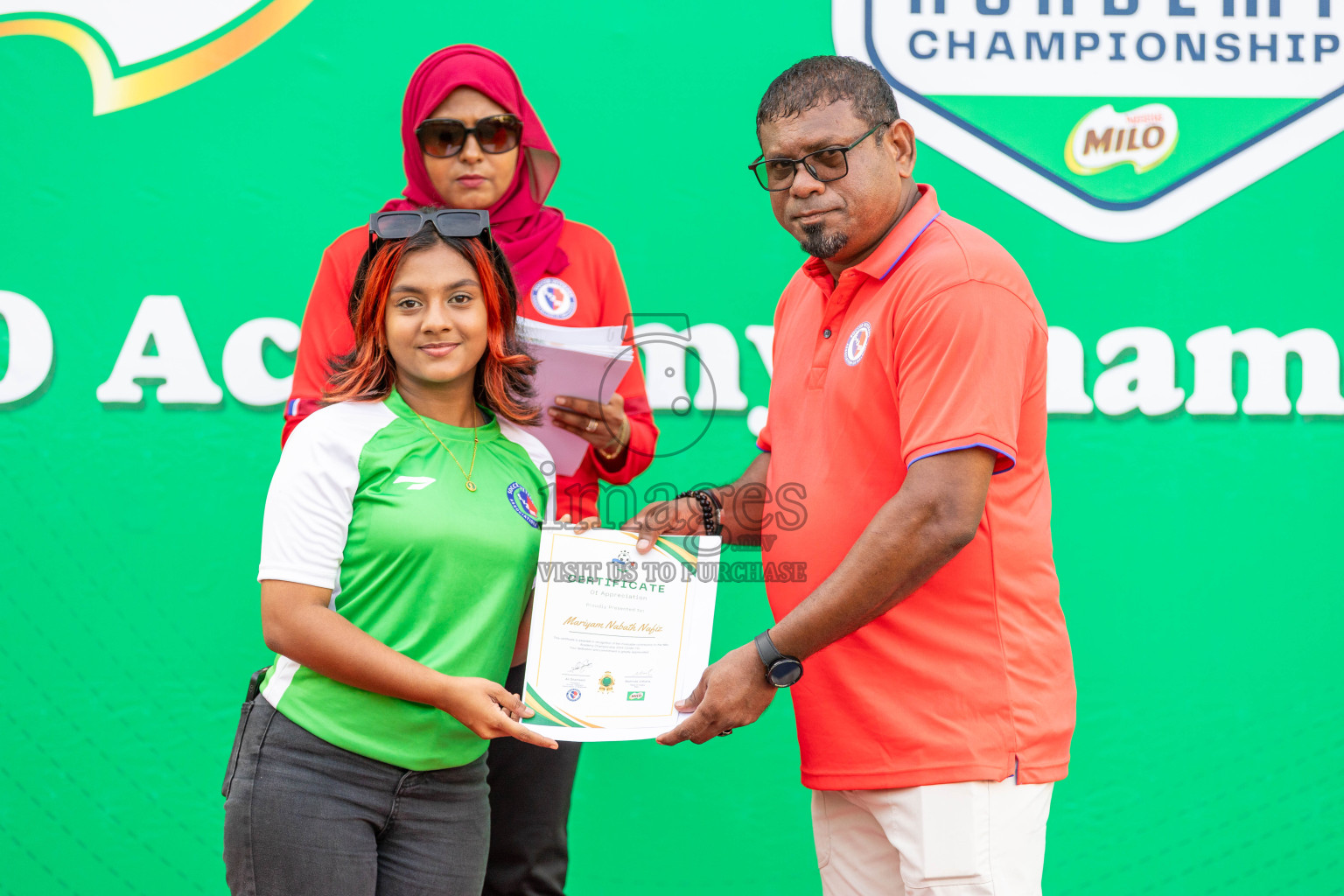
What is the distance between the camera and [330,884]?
1.68 m

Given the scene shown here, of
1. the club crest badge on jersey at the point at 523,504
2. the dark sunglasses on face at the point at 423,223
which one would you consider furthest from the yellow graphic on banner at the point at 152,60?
the club crest badge on jersey at the point at 523,504

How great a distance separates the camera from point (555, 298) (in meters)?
2.41

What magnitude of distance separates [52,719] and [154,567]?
0.54 metres

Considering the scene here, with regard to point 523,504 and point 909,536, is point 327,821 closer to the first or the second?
point 523,504

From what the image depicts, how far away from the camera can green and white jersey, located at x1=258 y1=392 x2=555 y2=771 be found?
1.71 m

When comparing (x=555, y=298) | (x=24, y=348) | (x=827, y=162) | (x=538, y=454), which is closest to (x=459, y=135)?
(x=555, y=298)

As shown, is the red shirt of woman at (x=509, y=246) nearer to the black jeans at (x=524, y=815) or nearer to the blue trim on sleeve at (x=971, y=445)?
the black jeans at (x=524, y=815)

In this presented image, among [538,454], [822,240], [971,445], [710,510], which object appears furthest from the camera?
[710,510]

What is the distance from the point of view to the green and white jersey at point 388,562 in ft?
5.60

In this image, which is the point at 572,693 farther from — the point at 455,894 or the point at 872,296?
the point at 872,296

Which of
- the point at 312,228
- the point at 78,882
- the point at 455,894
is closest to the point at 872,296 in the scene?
the point at 455,894

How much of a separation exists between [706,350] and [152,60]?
71.6 inches

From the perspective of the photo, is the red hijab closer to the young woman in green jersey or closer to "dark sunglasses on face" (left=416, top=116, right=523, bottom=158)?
"dark sunglasses on face" (left=416, top=116, right=523, bottom=158)

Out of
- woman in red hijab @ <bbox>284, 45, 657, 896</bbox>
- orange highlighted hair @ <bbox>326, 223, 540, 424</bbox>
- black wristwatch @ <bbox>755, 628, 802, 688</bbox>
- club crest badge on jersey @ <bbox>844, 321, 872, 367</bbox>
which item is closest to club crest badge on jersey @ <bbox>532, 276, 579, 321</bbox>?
woman in red hijab @ <bbox>284, 45, 657, 896</bbox>
